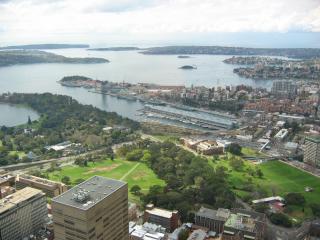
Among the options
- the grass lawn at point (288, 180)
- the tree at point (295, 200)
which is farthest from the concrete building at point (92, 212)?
the grass lawn at point (288, 180)

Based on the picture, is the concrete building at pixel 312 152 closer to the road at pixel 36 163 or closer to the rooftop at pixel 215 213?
the rooftop at pixel 215 213

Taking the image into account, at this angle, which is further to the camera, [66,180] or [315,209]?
[66,180]

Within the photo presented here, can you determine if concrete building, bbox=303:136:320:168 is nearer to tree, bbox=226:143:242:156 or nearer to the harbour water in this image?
tree, bbox=226:143:242:156

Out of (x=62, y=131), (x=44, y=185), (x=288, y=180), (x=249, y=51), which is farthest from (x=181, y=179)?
(x=249, y=51)

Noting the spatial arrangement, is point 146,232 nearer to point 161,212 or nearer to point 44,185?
point 161,212

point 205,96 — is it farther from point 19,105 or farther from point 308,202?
point 308,202

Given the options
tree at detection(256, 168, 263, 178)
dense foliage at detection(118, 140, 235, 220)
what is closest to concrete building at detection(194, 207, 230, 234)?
dense foliage at detection(118, 140, 235, 220)
